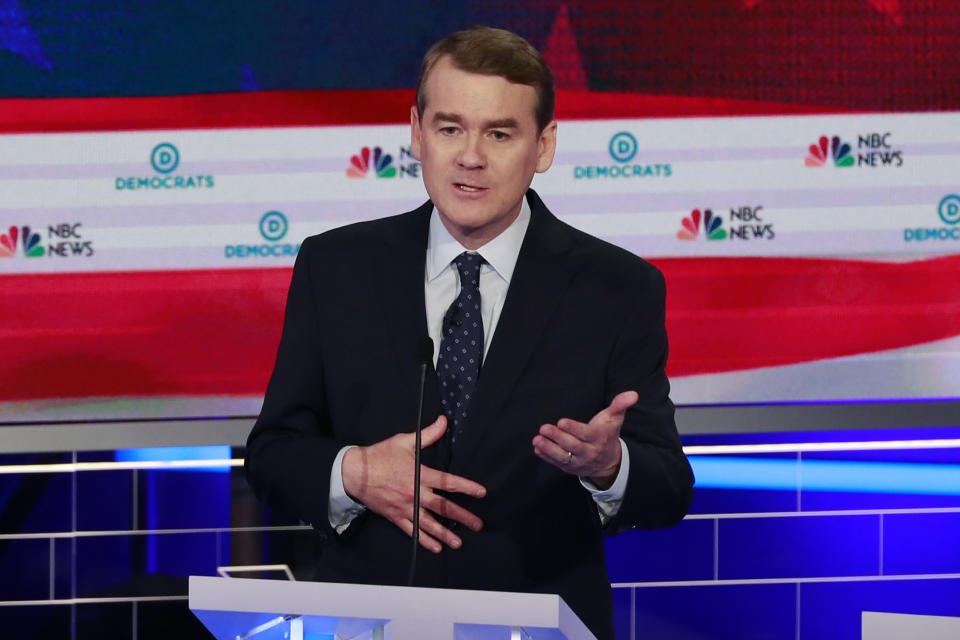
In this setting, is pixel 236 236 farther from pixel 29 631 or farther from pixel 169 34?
pixel 29 631

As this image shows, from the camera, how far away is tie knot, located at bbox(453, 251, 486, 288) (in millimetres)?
1783

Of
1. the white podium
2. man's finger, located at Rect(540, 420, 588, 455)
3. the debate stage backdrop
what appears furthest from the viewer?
the debate stage backdrop

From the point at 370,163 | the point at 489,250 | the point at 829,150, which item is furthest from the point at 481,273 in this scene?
the point at 829,150

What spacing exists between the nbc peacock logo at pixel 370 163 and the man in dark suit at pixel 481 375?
1.10 meters

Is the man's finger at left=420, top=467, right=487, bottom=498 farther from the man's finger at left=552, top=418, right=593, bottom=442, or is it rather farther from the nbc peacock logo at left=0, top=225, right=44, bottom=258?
the nbc peacock logo at left=0, top=225, right=44, bottom=258

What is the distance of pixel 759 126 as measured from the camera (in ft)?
9.71

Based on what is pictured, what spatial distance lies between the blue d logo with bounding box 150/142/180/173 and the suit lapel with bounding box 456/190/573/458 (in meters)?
1.31

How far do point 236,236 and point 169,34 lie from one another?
496 mm

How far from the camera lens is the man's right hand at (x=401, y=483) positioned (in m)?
1.57

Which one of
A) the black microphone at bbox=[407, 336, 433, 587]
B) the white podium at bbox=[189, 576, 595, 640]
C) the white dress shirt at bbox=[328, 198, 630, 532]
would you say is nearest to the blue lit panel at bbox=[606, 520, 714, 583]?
the white dress shirt at bbox=[328, 198, 630, 532]

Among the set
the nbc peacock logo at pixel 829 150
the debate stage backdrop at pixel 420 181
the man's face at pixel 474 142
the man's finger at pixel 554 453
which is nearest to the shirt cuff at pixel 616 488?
the man's finger at pixel 554 453

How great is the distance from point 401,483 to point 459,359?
0.23 m

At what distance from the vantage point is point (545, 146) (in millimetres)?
1870

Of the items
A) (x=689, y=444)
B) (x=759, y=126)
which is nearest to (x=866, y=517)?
(x=689, y=444)
